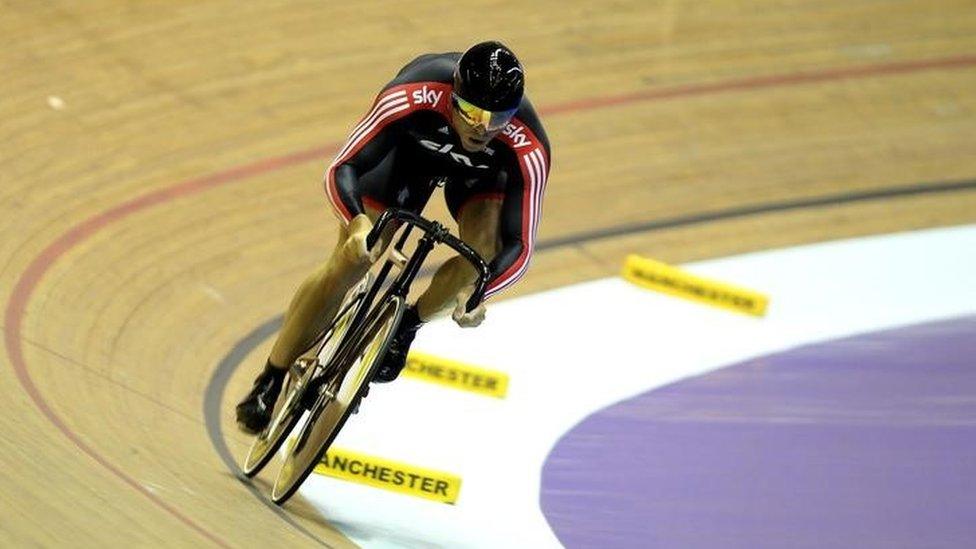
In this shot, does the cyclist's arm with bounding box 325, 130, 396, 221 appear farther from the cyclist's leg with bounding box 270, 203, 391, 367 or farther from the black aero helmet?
the black aero helmet

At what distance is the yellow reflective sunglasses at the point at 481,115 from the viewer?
14.1 feet

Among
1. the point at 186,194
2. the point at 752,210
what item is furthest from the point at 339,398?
the point at 752,210

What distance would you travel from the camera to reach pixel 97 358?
541 centimetres

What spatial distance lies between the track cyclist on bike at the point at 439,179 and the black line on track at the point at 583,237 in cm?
35

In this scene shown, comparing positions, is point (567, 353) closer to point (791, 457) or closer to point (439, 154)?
point (791, 457)

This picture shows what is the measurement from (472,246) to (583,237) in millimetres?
2421

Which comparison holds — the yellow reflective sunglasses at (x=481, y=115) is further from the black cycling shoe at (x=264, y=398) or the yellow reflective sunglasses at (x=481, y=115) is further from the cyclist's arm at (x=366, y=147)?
the black cycling shoe at (x=264, y=398)

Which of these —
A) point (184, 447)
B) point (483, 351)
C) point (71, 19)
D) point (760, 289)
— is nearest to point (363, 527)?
point (184, 447)

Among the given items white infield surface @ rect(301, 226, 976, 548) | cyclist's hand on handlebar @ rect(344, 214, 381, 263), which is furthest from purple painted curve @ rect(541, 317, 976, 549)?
cyclist's hand on handlebar @ rect(344, 214, 381, 263)

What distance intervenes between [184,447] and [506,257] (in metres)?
1.10

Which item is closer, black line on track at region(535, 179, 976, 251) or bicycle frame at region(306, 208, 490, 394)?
bicycle frame at region(306, 208, 490, 394)

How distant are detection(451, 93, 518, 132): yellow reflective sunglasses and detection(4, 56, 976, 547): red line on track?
1.17 meters

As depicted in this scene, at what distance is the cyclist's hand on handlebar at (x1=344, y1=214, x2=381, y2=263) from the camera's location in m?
4.25

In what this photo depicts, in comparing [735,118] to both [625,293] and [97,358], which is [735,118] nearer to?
[625,293]
